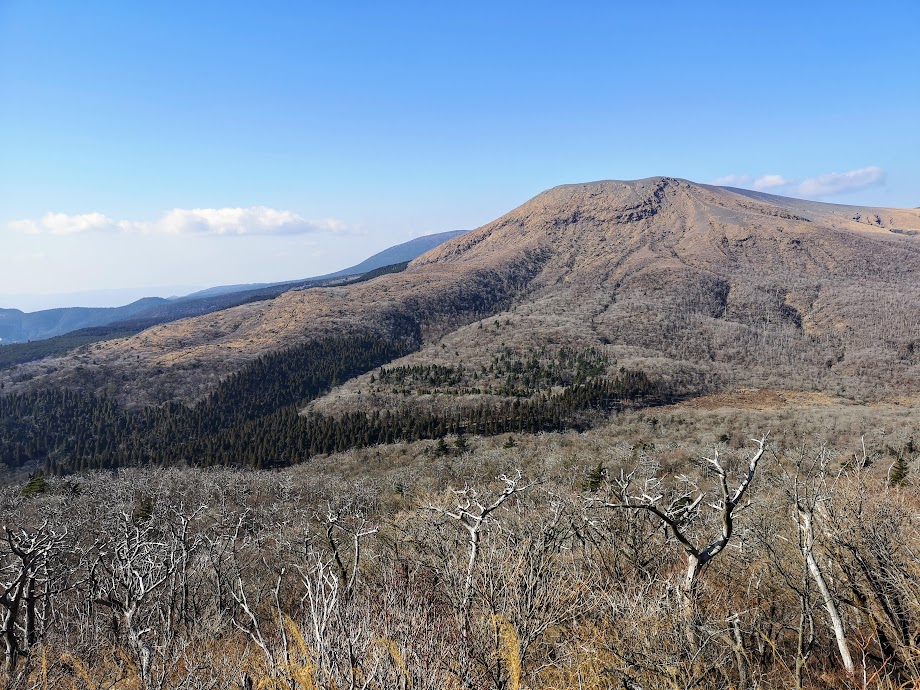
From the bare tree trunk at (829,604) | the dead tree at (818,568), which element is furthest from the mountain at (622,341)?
the bare tree trunk at (829,604)

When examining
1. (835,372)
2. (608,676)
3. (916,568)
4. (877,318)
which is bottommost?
(835,372)

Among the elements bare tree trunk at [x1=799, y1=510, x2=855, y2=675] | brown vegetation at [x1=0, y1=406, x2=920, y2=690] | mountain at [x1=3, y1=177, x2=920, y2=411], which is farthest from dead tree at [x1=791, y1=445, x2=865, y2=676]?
mountain at [x1=3, y1=177, x2=920, y2=411]

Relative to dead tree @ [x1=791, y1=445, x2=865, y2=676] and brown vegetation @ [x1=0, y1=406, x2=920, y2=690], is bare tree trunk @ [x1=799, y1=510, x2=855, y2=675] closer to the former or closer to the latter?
dead tree @ [x1=791, y1=445, x2=865, y2=676]

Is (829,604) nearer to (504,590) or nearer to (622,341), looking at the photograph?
(504,590)

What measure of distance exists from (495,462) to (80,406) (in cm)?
12373

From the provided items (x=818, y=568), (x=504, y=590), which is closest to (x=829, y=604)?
(x=818, y=568)

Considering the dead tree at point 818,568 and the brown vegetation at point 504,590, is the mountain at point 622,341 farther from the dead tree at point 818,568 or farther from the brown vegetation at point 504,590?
the dead tree at point 818,568

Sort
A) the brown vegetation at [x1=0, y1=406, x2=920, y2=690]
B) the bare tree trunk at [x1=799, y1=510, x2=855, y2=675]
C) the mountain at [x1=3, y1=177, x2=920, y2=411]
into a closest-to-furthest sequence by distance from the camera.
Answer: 1. the bare tree trunk at [x1=799, y1=510, x2=855, y2=675]
2. the brown vegetation at [x1=0, y1=406, x2=920, y2=690]
3. the mountain at [x1=3, y1=177, x2=920, y2=411]

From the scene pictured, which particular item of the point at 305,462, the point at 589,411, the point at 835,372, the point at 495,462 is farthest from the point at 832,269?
the point at 305,462

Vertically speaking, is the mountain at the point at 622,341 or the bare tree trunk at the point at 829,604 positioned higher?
the bare tree trunk at the point at 829,604

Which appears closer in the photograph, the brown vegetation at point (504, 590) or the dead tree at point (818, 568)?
the dead tree at point (818, 568)

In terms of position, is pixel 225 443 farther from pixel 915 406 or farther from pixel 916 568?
pixel 915 406

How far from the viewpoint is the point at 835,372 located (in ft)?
397

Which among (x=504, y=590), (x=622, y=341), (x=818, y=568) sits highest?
(x=818, y=568)
